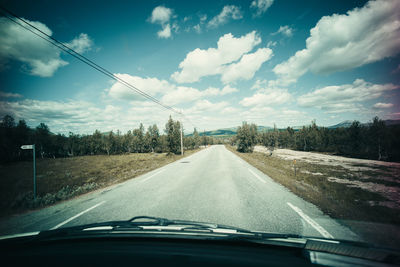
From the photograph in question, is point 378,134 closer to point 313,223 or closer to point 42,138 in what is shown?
point 313,223

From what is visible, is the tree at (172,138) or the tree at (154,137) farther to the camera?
the tree at (154,137)

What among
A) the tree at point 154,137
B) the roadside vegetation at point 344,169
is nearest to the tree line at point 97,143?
the tree at point 154,137

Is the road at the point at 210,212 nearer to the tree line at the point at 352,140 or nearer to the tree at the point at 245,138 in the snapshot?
the tree at the point at 245,138

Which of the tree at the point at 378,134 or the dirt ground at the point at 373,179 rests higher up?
the tree at the point at 378,134

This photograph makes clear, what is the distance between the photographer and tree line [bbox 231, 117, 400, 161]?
116 ft

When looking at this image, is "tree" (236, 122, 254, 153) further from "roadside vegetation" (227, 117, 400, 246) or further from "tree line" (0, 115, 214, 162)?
"tree line" (0, 115, 214, 162)

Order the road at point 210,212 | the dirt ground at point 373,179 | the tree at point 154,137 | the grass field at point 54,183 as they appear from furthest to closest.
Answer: the tree at point 154,137 → the dirt ground at point 373,179 → the grass field at point 54,183 → the road at point 210,212

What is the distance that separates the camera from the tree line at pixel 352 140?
1393 inches

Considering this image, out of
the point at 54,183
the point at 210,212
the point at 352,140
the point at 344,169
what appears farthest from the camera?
the point at 352,140

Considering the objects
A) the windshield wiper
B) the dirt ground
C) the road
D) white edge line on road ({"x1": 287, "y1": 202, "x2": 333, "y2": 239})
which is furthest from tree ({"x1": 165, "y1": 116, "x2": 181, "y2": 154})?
the windshield wiper

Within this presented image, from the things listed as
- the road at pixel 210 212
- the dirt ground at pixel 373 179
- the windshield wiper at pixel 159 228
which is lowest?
the dirt ground at pixel 373 179

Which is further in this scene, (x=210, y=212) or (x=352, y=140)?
(x=352, y=140)

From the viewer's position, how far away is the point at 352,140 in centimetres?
4675

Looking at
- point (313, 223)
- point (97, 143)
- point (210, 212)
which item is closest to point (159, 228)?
point (210, 212)
